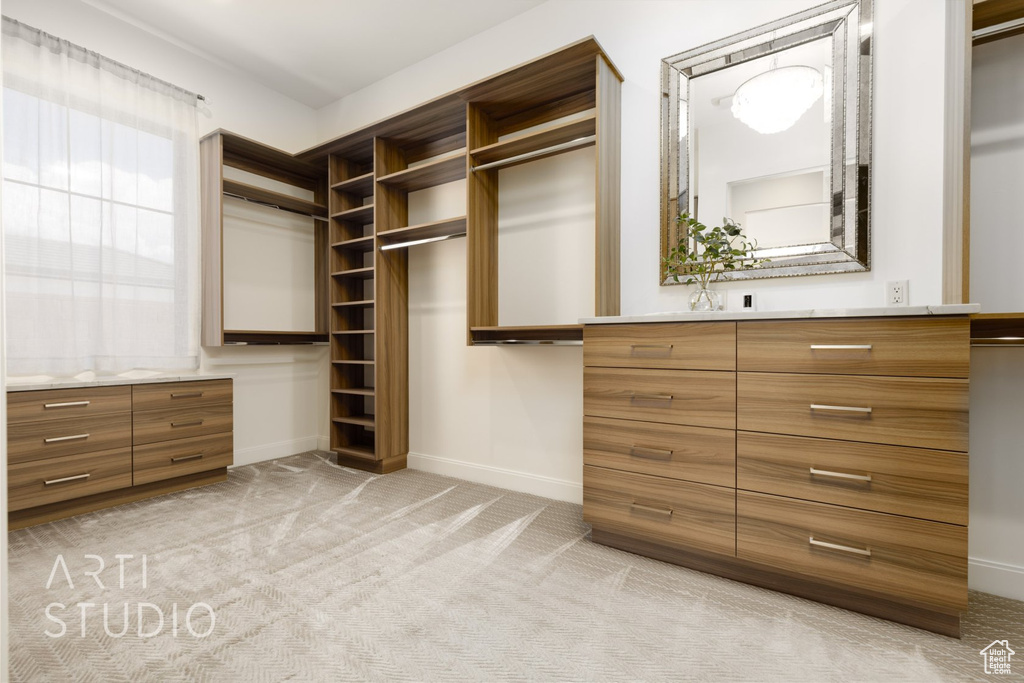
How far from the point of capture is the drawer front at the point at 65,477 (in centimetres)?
229

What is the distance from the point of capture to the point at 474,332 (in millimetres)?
2838

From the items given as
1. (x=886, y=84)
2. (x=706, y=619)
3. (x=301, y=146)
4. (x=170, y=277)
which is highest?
(x=301, y=146)

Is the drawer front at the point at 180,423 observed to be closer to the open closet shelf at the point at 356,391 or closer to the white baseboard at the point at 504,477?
the open closet shelf at the point at 356,391

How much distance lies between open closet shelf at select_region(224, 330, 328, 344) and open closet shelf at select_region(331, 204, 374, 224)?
920mm

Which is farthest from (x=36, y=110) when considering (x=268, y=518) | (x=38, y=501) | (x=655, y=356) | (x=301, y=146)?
(x=655, y=356)

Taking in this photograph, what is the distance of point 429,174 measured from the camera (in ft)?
10.2

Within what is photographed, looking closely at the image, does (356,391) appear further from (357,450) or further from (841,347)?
(841,347)

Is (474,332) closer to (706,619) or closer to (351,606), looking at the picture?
(351,606)

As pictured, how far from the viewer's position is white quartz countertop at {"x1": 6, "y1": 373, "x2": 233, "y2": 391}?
7.68ft

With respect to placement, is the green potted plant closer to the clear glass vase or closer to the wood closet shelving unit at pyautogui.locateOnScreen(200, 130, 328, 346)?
the clear glass vase

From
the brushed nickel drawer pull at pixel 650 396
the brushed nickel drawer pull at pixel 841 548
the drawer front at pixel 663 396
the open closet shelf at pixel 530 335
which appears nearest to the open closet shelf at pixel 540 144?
the open closet shelf at pixel 530 335

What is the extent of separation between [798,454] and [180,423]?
10.3 ft

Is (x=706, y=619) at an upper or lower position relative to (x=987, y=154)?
lower

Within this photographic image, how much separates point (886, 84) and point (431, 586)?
2.67 meters
